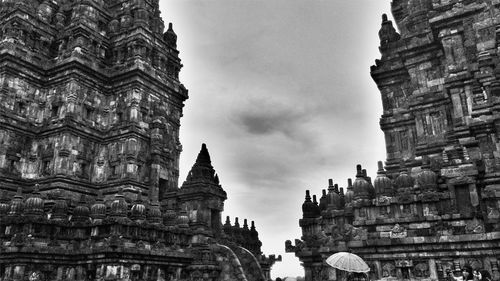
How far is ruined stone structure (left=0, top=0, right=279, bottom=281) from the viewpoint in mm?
19188

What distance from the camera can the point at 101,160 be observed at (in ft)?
90.0

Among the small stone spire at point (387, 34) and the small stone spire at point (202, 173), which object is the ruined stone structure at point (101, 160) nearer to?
the small stone spire at point (202, 173)

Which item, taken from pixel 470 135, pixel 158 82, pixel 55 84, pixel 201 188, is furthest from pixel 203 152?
pixel 470 135

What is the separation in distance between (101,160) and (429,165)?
2102cm

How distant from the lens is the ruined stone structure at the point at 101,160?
1919 centimetres

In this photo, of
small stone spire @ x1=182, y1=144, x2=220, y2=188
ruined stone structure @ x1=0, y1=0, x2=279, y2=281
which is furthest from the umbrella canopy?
small stone spire @ x1=182, y1=144, x2=220, y2=188

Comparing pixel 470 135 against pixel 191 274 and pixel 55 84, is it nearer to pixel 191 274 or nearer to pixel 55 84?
pixel 191 274

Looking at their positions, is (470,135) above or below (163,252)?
above

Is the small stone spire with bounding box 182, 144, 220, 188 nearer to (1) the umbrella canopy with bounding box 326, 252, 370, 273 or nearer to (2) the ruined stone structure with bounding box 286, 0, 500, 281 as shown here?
(2) the ruined stone structure with bounding box 286, 0, 500, 281

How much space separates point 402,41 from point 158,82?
58.1 ft

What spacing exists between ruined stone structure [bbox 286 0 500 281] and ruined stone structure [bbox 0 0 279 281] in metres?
6.71

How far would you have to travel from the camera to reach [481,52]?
18328 millimetres

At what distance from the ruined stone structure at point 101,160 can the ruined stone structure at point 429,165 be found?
6.71 meters

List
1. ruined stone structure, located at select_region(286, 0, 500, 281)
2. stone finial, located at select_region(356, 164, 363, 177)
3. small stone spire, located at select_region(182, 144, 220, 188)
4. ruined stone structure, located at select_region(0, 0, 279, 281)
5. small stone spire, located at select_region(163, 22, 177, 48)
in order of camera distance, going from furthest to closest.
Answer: small stone spire, located at select_region(163, 22, 177, 48)
small stone spire, located at select_region(182, 144, 220, 188)
ruined stone structure, located at select_region(0, 0, 279, 281)
stone finial, located at select_region(356, 164, 363, 177)
ruined stone structure, located at select_region(286, 0, 500, 281)
